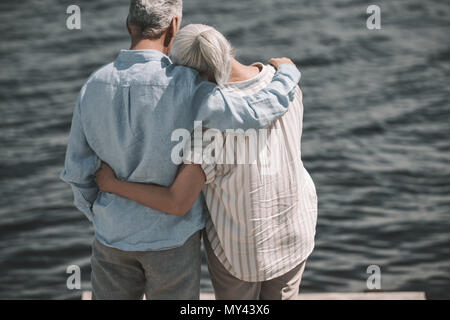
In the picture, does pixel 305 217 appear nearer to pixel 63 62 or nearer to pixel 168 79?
pixel 168 79

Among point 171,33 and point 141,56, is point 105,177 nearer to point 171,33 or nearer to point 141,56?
point 141,56

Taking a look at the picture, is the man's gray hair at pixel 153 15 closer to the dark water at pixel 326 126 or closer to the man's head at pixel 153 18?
the man's head at pixel 153 18

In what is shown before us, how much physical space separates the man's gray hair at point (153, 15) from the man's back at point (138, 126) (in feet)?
0.26

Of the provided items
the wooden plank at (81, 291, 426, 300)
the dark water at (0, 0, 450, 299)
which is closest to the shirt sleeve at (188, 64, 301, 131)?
the wooden plank at (81, 291, 426, 300)

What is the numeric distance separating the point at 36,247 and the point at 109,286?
113 inches

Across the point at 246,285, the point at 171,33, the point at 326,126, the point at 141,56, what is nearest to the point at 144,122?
the point at 141,56

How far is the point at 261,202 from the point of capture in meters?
2.12

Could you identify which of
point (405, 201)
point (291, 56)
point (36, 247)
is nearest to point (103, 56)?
point (291, 56)

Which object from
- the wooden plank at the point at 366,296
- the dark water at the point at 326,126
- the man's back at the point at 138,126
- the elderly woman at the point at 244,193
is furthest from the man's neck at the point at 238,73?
the dark water at the point at 326,126

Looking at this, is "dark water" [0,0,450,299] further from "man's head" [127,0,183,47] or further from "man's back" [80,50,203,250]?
"man's head" [127,0,183,47]

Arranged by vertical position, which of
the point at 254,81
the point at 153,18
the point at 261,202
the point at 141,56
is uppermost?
the point at 153,18

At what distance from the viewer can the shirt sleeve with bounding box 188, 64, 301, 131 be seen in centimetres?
193

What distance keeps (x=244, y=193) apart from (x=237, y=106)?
0.95ft

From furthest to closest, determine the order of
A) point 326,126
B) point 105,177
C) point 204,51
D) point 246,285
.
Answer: point 326,126
point 246,285
point 105,177
point 204,51
